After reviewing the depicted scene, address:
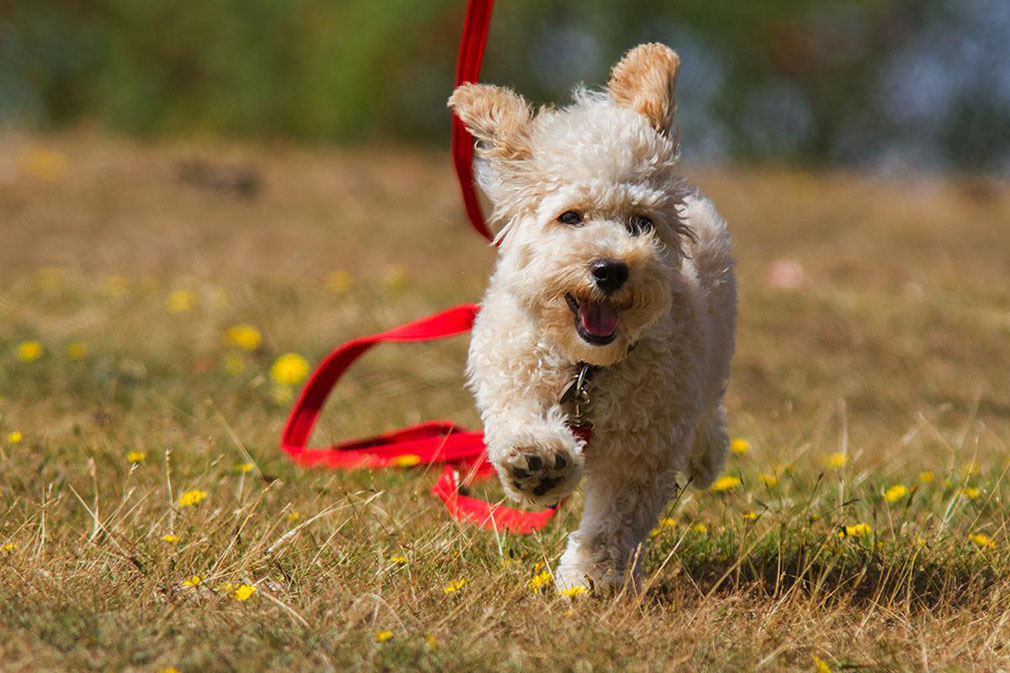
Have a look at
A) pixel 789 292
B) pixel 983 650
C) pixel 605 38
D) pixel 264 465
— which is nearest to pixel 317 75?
pixel 605 38

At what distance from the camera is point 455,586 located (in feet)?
10.1

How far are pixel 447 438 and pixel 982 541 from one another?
1.80 metres

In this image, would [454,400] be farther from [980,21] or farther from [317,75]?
[980,21]

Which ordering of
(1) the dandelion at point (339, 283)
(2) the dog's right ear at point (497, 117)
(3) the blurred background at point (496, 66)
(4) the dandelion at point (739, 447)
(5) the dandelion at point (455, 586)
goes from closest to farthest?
1. (5) the dandelion at point (455, 586)
2. (2) the dog's right ear at point (497, 117)
3. (4) the dandelion at point (739, 447)
4. (1) the dandelion at point (339, 283)
5. (3) the blurred background at point (496, 66)

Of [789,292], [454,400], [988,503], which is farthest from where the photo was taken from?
[789,292]

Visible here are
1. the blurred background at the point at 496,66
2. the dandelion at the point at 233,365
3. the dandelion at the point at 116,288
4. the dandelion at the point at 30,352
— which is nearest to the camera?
the dandelion at the point at 30,352

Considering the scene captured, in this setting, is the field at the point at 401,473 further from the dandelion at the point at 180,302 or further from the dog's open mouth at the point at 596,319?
the dog's open mouth at the point at 596,319

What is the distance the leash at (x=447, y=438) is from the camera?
12.6ft

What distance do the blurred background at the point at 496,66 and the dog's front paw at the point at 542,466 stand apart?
34.5ft

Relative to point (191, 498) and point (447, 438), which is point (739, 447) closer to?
point (447, 438)

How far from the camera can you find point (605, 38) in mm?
13312

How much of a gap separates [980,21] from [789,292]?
7960 mm

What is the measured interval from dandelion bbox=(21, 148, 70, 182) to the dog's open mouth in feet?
29.6

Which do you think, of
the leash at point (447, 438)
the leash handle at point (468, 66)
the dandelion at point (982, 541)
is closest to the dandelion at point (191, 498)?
the leash at point (447, 438)
